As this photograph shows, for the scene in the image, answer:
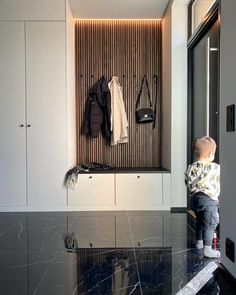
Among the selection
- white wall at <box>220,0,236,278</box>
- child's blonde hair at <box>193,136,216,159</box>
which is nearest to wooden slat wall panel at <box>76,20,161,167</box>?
child's blonde hair at <box>193,136,216,159</box>

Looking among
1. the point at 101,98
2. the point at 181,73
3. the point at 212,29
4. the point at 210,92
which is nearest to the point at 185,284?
the point at 210,92

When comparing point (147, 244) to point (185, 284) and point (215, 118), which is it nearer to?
point (185, 284)

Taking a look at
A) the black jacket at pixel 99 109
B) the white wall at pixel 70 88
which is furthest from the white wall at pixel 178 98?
the white wall at pixel 70 88

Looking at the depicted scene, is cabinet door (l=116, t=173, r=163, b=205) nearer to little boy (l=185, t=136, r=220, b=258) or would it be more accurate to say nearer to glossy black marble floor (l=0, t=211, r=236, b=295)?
glossy black marble floor (l=0, t=211, r=236, b=295)

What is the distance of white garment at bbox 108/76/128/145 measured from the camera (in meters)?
4.30

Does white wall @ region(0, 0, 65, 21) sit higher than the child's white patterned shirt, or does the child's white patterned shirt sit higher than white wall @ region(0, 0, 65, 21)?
white wall @ region(0, 0, 65, 21)

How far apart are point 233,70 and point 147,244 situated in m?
1.51

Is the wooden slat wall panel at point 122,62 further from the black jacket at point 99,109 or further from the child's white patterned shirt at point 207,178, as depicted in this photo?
the child's white patterned shirt at point 207,178

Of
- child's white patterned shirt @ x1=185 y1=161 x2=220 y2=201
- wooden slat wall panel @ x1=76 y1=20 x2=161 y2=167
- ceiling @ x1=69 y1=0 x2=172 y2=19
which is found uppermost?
ceiling @ x1=69 y1=0 x2=172 y2=19

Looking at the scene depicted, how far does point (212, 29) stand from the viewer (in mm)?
3010

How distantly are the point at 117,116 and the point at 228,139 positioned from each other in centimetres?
253

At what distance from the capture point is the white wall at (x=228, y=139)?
184 centimetres

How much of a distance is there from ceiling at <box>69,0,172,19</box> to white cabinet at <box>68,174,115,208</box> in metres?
2.12

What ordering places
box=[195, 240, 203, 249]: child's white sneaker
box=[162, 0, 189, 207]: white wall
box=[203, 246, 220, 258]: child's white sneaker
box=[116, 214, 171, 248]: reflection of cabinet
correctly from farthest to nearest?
box=[162, 0, 189, 207]: white wall → box=[116, 214, 171, 248]: reflection of cabinet → box=[195, 240, 203, 249]: child's white sneaker → box=[203, 246, 220, 258]: child's white sneaker
